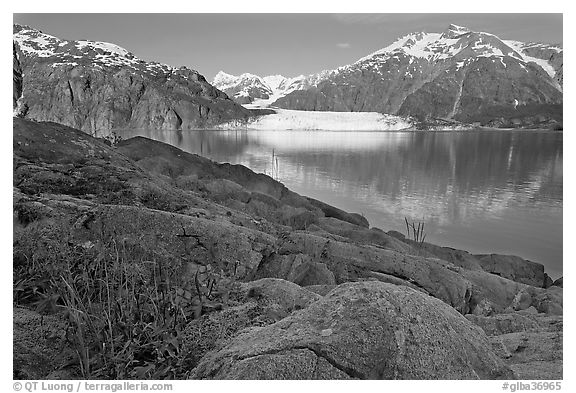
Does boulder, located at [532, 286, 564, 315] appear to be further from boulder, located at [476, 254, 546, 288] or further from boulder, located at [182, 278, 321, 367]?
boulder, located at [182, 278, 321, 367]

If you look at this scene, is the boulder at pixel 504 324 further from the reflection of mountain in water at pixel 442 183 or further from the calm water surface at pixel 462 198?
the reflection of mountain in water at pixel 442 183

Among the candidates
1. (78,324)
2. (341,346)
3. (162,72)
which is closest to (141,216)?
(78,324)

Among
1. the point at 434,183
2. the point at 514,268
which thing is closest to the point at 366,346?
the point at 514,268

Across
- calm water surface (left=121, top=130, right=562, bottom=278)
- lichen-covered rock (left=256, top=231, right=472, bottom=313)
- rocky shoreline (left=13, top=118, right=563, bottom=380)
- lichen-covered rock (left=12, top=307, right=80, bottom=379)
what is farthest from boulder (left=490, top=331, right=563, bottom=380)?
calm water surface (left=121, top=130, right=562, bottom=278)

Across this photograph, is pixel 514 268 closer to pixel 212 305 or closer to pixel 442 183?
pixel 212 305

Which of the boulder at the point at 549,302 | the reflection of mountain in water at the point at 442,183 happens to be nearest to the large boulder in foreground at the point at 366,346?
the boulder at the point at 549,302
